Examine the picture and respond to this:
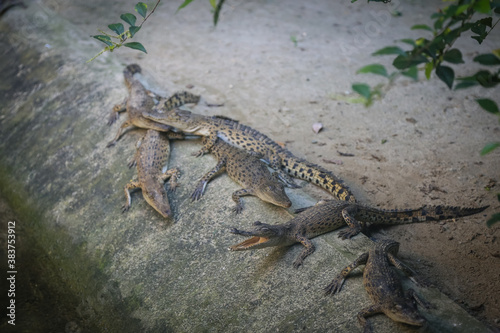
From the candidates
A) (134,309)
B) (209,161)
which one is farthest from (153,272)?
(209,161)

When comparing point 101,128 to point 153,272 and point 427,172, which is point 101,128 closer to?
point 153,272

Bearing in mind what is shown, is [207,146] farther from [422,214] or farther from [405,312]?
[405,312]

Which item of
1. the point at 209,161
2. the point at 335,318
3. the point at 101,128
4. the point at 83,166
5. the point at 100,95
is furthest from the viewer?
the point at 100,95

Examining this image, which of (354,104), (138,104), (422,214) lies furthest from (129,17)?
(354,104)

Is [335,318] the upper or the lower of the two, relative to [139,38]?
upper

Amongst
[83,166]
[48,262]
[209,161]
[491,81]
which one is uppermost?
[491,81]
